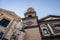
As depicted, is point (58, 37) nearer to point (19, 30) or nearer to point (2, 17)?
point (19, 30)

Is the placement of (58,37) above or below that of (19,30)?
below

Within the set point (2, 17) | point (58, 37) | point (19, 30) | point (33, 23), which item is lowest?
point (58, 37)

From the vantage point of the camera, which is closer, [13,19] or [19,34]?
[19,34]

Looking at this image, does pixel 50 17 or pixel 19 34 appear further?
pixel 50 17

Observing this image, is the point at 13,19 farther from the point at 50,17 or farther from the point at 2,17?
the point at 50,17

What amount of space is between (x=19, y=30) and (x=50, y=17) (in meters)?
6.91

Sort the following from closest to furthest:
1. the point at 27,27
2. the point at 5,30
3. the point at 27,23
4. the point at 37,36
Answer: the point at 37,36 < the point at 5,30 < the point at 27,27 < the point at 27,23

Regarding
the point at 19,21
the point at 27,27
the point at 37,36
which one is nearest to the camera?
the point at 37,36

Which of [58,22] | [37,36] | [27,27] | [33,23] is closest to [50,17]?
[58,22]

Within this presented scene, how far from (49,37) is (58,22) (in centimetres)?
458

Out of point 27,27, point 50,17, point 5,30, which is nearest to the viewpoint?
point 5,30

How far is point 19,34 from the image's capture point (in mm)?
10719

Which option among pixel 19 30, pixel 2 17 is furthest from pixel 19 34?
pixel 2 17

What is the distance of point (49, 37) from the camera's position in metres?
10.9
